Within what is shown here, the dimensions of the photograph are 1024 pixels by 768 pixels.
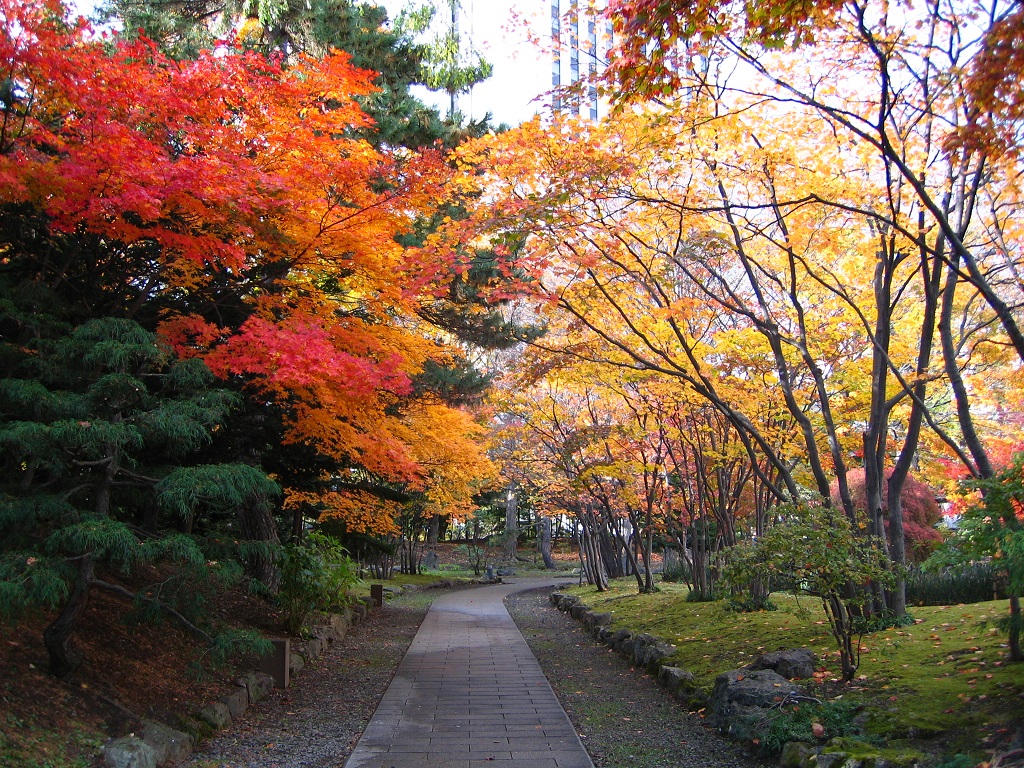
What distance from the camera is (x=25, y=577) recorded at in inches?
172

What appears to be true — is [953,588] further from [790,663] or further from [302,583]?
[302,583]

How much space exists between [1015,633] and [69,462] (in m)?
6.40

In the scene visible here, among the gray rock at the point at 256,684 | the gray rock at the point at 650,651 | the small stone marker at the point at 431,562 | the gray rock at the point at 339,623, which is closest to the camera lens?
the gray rock at the point at 256,684

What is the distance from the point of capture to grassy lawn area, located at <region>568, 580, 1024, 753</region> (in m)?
4.64

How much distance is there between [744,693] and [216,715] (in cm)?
414

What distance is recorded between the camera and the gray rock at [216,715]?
579cm

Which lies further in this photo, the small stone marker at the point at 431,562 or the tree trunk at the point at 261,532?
the small stone marker at the point at 431,562

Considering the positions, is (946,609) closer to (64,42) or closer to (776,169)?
(776,169)

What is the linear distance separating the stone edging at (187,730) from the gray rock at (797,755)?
402 centimetres

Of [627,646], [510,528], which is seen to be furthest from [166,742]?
[510,528]

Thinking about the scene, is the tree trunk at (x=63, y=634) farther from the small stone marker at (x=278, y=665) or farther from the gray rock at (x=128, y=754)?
the small stone marker at (x=278, y=665)

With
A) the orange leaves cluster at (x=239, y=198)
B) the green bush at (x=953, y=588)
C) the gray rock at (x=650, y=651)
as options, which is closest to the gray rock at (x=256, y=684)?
the orange leaves cluster at (x=239, y=198)

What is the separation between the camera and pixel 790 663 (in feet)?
20.8

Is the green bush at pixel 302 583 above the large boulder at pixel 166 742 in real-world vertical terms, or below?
above
